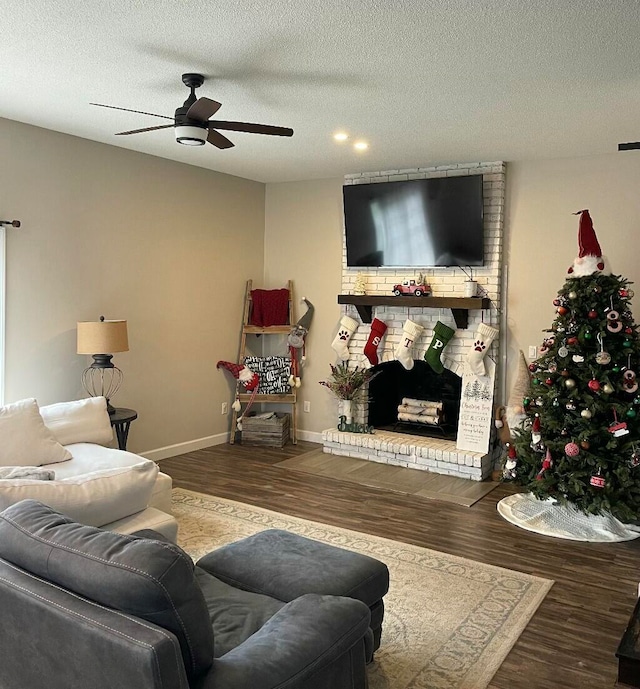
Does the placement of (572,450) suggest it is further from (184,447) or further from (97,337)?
(184,447)

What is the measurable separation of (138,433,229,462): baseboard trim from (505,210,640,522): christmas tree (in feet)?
10.2

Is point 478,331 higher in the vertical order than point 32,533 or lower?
higher

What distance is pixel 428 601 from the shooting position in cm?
337

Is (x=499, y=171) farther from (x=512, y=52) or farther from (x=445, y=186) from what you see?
(x=512, y=52)

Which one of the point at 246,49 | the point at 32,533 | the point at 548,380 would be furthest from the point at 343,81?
the point at 32,533

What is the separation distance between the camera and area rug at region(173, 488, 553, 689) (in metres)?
2.77

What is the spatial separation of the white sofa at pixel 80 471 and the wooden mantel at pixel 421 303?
8.48 ft

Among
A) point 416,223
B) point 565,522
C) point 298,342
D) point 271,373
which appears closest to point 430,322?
point 416,223

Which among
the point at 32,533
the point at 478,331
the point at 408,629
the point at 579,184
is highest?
the point at 579,184

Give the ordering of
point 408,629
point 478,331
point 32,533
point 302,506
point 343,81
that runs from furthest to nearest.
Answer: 1. point 478,331
2. point 302,506
3. point 343,81
4. point 408,629
5. point 32,533

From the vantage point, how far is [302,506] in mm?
4797

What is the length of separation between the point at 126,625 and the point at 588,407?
11.3 ft

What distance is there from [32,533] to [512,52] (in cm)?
283

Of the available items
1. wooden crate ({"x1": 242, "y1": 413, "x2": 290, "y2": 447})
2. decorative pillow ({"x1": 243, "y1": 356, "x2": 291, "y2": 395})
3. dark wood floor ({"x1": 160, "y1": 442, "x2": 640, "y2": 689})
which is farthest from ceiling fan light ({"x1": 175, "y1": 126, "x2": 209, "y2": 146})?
wooden crate ({"x1": 242, "y1": 413, "x2": 290, "y2": 447})
